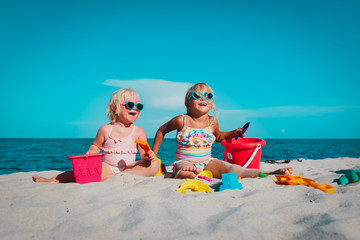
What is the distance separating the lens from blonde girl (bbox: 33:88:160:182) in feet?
11.2

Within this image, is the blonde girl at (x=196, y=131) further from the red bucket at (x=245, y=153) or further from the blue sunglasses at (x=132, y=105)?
the blue sunglasses at (x=132, y=105)

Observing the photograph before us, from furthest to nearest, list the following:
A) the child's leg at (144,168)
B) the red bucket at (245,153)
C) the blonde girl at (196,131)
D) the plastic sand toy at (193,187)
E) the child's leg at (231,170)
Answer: the red bucket at (245,153) → the blonde girl at (196,131) → the child's leg at (144,168) → the child's leg at (231,170) → the plastic sand toy at (193,187)

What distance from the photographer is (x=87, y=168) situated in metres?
2.91

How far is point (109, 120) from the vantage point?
3.78 m

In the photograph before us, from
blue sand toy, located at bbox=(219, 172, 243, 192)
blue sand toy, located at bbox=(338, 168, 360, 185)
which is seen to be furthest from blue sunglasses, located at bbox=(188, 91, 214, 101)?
blue sand toy, located at bbox=(338, 168, 360, 185)

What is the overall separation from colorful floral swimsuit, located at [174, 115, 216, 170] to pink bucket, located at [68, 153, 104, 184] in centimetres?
126

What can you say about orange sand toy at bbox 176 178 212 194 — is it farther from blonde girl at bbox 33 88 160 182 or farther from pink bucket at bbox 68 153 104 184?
pink bucket at bbox 68 153 104 184

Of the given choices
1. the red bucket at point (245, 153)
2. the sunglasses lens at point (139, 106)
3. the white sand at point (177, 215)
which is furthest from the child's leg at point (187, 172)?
the sunglasses lens at point (139, 106)

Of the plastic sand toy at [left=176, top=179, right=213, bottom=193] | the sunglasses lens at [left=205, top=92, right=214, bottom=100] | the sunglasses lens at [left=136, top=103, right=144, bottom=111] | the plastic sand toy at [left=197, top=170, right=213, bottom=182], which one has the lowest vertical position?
the plastic sand toy at [left=197, top=170, right=213, bottom=182]

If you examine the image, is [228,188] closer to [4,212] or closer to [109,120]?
[4,212]

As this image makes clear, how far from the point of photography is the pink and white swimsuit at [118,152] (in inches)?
136

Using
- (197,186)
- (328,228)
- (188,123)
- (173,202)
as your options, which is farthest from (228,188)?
(188,123)

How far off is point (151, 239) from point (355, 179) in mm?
2739

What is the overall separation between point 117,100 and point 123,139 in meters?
0.64
